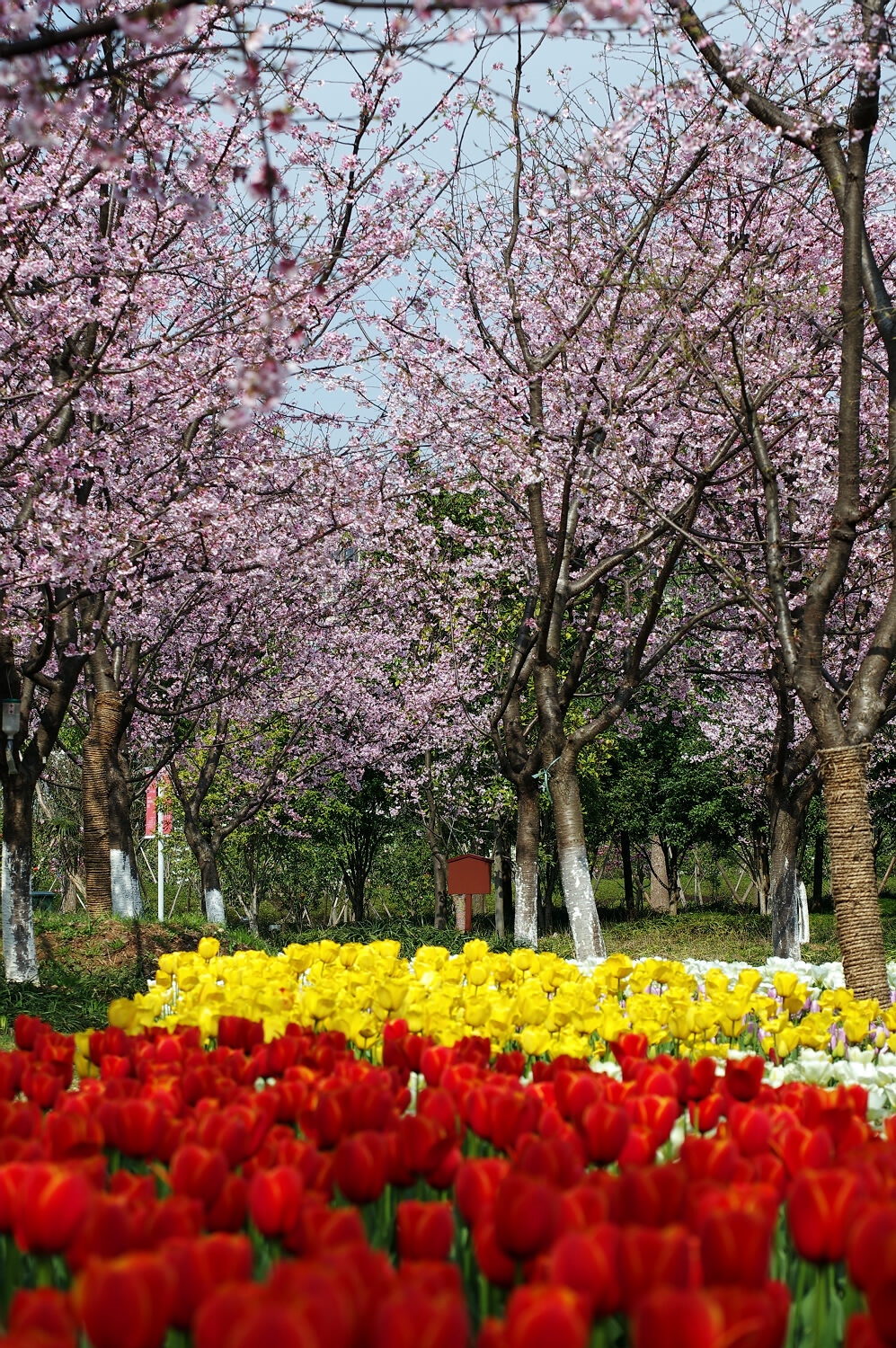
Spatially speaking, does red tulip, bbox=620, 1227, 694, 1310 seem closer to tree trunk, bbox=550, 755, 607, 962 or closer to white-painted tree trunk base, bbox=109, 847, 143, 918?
tree trunk, bbox=550, 755, 607, 962

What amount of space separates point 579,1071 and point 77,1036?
4.53 ft

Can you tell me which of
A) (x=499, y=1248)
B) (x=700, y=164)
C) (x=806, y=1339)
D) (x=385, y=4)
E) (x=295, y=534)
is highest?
(x=700, y=164)

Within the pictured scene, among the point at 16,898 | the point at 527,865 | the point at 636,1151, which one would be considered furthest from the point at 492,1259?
the point at 527,865

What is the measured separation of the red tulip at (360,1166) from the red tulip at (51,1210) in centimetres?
42

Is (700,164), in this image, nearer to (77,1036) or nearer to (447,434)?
(447,434)

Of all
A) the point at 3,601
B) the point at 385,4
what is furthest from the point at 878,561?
the point at 385,4

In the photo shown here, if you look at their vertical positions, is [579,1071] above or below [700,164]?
below

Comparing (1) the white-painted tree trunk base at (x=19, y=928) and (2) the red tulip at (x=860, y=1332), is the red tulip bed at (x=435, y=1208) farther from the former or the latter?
(1) the white-painted tree trunk base at (x=19, y=928)

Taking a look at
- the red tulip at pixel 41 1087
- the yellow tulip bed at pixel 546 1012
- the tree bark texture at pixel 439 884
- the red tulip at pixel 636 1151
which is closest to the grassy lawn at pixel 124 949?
the tree bark texture at pixel 439 884

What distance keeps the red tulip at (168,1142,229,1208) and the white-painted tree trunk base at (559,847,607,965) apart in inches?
428

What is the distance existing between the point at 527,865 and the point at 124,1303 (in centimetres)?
1650

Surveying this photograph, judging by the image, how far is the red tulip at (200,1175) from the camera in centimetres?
199

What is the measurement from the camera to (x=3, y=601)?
12.6 m

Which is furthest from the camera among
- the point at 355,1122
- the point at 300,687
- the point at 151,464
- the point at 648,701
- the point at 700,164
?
the point at 648,701
